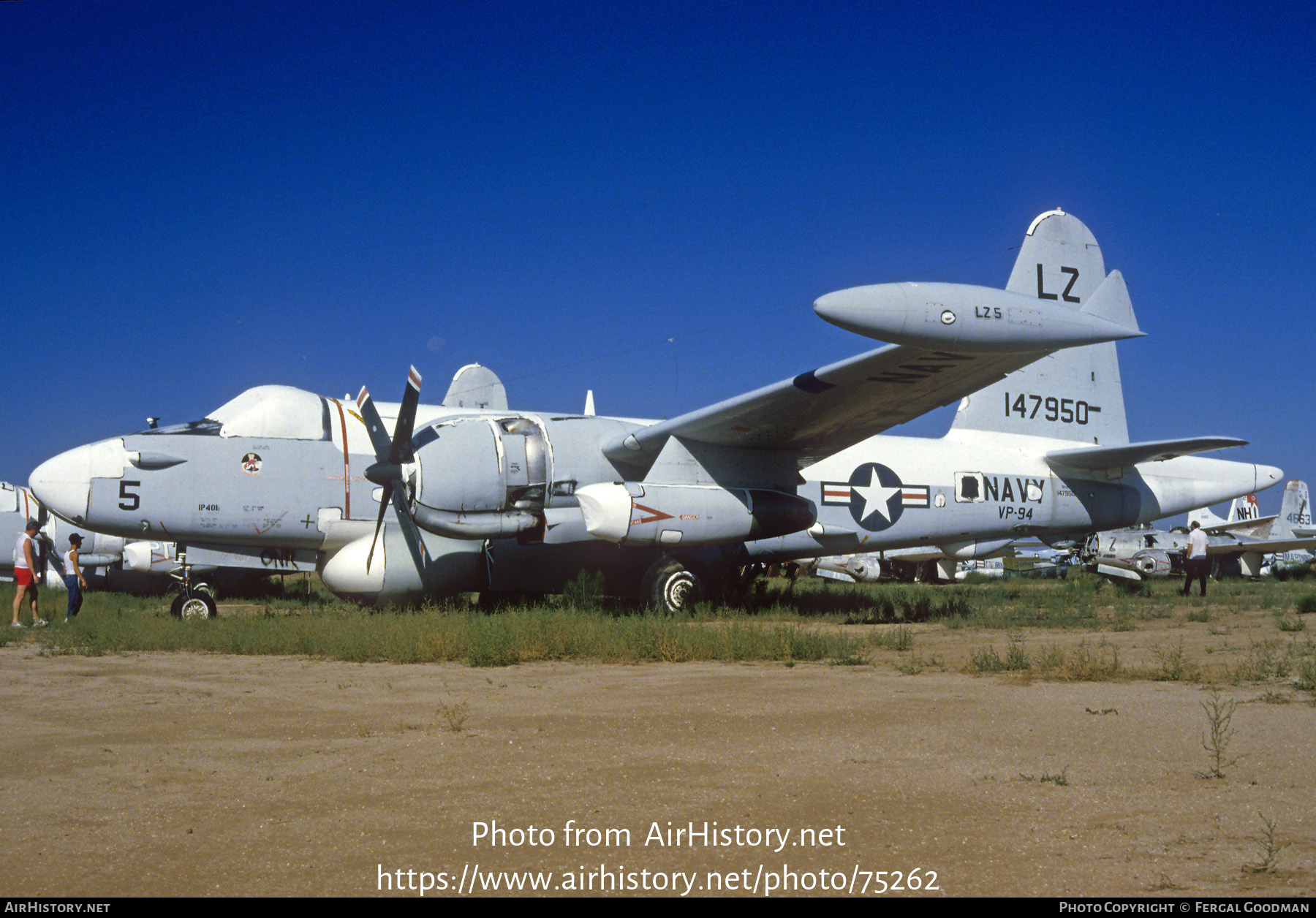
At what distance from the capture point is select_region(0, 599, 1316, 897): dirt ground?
312cm

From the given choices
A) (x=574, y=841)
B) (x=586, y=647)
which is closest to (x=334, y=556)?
(x=586, y=647)

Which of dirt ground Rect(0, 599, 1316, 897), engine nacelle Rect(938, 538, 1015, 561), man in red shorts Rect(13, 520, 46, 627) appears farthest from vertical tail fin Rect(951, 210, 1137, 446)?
man in red shorts Rect(13, 520, 46, 627)

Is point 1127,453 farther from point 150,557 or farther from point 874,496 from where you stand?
point 150,557

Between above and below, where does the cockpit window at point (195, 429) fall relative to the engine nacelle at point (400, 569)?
above

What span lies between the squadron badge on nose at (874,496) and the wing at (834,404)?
1600 mm

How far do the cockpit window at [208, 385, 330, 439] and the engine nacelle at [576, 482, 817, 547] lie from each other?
4462 millimetres

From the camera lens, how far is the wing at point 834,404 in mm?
11375

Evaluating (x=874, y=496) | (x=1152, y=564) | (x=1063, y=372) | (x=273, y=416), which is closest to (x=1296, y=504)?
(x=1152, y=564)

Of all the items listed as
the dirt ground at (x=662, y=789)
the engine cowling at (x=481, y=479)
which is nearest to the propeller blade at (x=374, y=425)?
the engine cowling at (x=481, y=479)

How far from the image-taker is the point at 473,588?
45.2 ft

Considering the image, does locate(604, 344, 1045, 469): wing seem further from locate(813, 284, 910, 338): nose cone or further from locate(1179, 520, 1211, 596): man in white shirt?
locate(1179, 520, 1211, 596): man in white shirt

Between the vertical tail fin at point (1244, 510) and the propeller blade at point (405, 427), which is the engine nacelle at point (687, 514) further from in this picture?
the vertical tail fin at point (1244, 510)

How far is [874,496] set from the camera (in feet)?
51.1

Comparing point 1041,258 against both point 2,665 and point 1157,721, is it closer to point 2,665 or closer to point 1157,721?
point 1157,721
